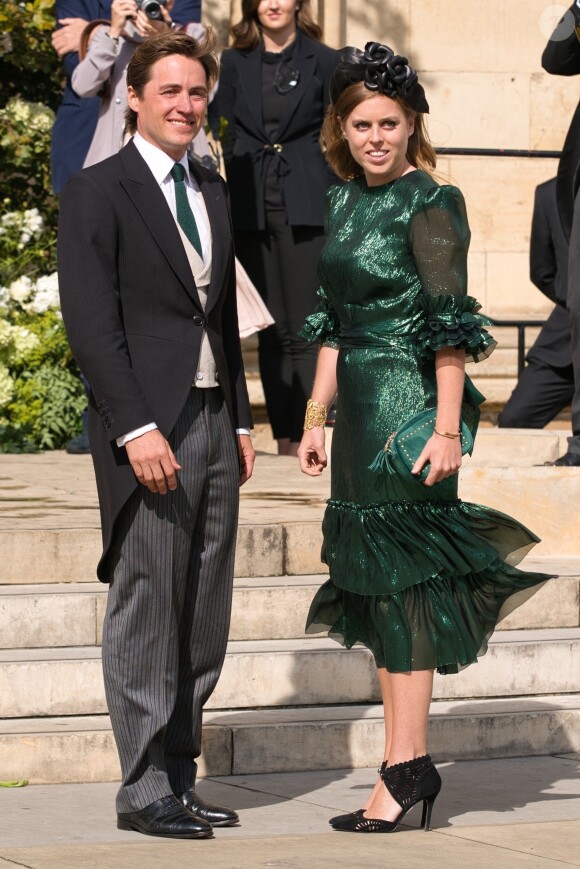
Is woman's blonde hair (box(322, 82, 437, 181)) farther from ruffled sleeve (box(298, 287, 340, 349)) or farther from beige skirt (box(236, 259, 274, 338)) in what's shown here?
beige skirt (box(236, 259, 274, 338))

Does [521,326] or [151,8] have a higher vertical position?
[151,8]

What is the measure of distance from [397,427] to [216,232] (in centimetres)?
71

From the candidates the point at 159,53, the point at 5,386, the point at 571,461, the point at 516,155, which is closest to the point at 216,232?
the point at 159,53

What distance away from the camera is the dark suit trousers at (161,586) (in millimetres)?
4668

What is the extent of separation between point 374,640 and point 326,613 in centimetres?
22

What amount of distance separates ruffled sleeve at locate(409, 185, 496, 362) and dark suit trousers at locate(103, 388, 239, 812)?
62 cm

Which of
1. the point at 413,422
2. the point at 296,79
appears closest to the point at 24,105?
the point at 296,79

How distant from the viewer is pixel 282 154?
9.08 metres

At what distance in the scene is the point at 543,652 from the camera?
19.8ft

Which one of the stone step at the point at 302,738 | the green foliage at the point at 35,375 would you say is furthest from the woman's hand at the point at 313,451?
the green foliage at the point at 35,375

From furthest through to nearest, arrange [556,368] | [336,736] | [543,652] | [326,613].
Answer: [556,368] < [543,652] < [336,736] < [326,613]

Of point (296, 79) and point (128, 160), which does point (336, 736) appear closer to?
point (128, 160)

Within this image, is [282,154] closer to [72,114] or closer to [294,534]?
[72,114]

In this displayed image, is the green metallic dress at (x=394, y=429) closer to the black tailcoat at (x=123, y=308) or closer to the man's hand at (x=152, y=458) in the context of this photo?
the black tailcoat at (x=123, y=308)
